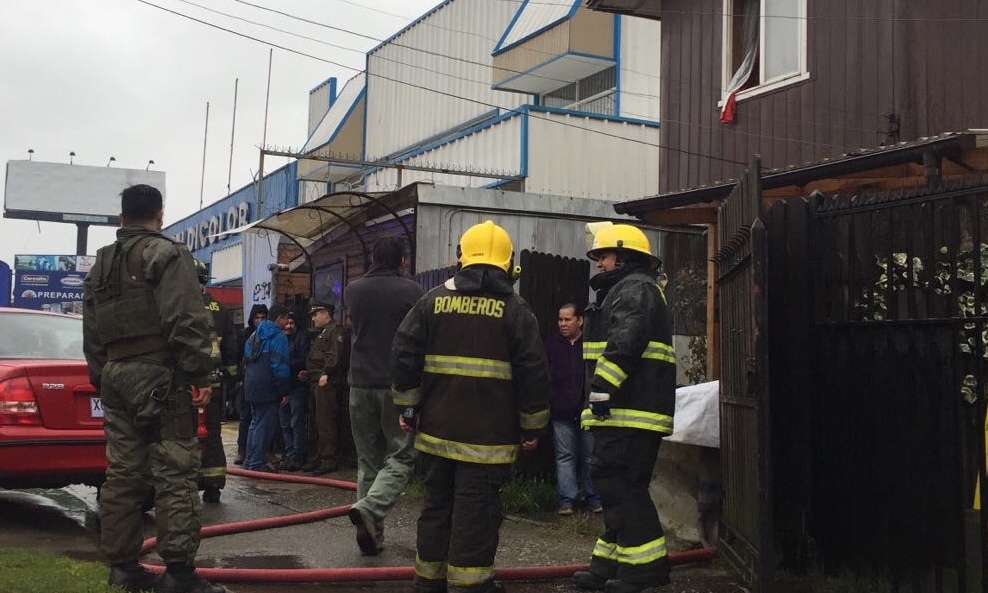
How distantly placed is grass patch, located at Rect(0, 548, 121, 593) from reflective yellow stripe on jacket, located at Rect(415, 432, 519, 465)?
1.67 metres

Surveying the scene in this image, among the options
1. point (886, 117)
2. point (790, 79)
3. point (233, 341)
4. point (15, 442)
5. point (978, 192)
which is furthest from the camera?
point (790, 79)

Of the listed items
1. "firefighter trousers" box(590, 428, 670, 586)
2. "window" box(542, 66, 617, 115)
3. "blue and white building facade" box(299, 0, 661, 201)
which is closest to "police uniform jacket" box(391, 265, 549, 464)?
"firefighter trousers" box(590, 428, 670, 586)

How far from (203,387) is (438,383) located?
1.21m

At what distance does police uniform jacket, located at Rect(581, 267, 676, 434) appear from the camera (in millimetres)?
5246

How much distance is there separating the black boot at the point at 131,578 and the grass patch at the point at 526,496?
3337 millimetres

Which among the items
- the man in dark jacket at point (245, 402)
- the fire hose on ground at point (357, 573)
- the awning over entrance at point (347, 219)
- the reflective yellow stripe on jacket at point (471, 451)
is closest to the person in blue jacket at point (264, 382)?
the man in dark jacket at point (245, 402)

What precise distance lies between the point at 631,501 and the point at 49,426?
3.93 metres

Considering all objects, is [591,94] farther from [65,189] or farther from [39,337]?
[65,189]

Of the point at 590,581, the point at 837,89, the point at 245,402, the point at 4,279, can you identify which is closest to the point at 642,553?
the point at 590,581

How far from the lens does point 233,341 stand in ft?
27.6

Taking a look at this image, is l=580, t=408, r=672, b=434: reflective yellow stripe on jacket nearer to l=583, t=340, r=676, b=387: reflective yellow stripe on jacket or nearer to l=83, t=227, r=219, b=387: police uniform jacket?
l=583, t=340, r=676, b=387: reflective yellow stripe on jacket

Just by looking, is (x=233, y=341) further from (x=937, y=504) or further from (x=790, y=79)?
(x=790, y=79)

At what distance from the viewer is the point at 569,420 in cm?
805

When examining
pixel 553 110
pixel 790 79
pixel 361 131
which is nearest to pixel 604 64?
pixel 553 110
